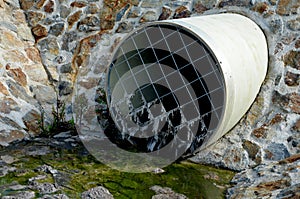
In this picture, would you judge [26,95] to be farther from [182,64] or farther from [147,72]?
[182,64]

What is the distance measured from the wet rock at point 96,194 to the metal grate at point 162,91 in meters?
0.89

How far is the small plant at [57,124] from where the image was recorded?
4492 mm

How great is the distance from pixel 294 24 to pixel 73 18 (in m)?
2.41

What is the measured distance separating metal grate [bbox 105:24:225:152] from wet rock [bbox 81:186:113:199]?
89cm

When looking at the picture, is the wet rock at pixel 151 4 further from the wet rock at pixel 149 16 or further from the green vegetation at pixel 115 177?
the green vegetation at pixel 115 177

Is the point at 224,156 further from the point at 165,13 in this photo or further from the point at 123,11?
the point at 123,11

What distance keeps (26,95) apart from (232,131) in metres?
2.13

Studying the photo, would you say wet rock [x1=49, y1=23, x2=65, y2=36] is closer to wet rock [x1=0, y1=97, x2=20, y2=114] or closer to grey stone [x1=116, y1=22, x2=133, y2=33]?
grey stone [x1=116, y1=22, x2=133, y2=33]

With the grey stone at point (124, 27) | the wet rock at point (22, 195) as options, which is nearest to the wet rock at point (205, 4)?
the grey stone at point (124, 27)

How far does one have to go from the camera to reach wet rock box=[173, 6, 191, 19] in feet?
15.9

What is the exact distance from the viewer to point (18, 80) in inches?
185

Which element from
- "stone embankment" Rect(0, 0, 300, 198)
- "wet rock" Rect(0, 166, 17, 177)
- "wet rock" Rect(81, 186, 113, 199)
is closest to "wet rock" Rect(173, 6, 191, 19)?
"stone embankment" Rect(0, 0, 300, 198)

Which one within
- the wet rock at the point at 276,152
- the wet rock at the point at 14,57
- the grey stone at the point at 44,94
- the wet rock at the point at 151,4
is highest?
the wet rock at the point at 151,4

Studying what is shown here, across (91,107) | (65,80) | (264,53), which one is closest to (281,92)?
(264,53)
